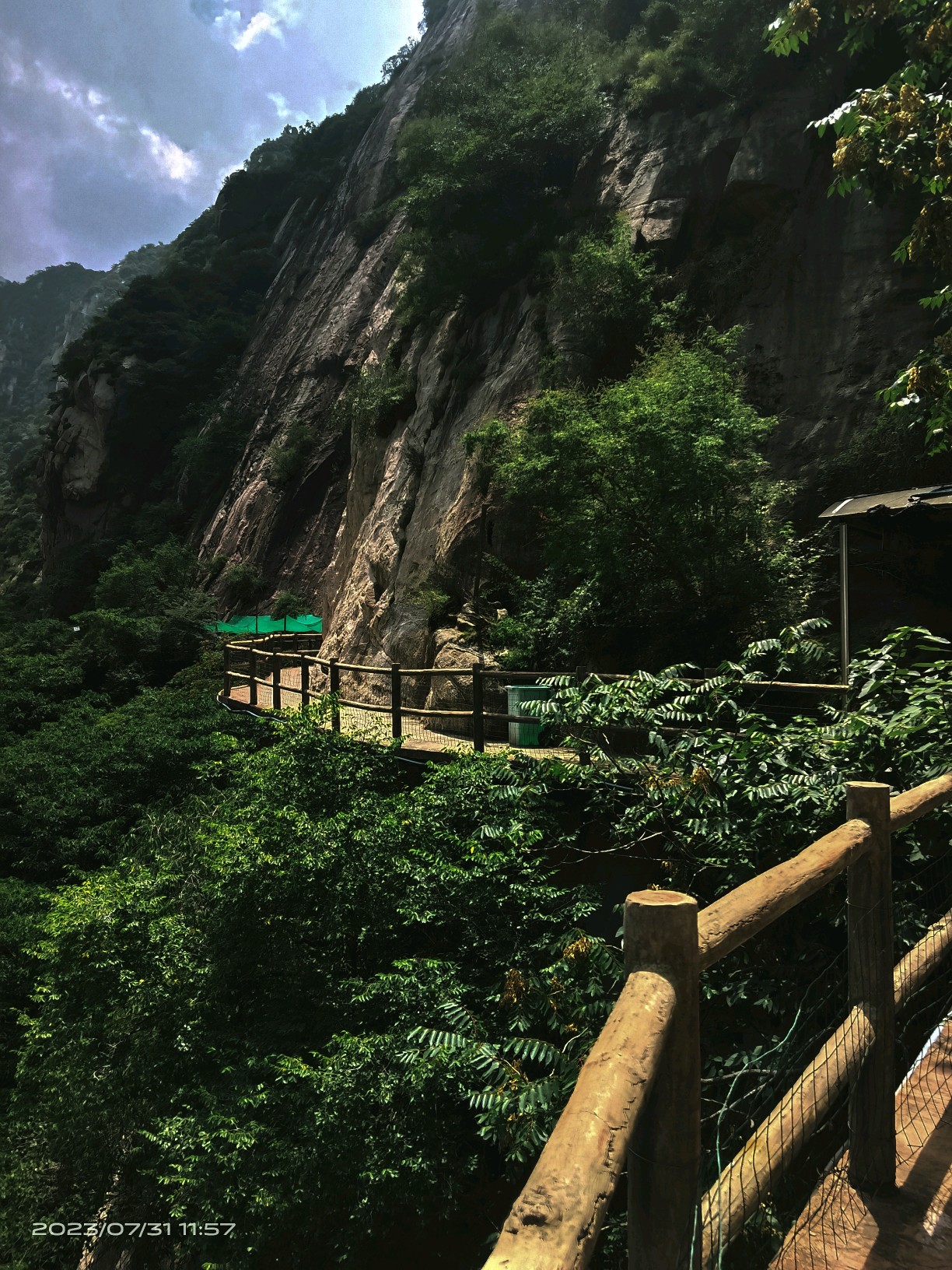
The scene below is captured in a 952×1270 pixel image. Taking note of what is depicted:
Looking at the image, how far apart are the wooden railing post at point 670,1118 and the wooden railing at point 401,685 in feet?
13.0

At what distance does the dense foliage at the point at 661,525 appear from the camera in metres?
10.2

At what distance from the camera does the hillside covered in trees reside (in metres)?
4.40

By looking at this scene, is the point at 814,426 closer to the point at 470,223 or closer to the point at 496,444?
the point at 496,444

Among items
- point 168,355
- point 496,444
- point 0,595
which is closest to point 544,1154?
point 496,444

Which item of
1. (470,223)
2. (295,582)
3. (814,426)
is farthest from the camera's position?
(295,582)

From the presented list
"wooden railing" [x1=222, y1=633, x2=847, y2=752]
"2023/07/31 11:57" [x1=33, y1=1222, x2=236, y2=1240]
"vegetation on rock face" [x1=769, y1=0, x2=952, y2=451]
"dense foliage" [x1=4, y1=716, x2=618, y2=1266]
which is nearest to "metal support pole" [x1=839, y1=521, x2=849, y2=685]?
"wooden railing" [x1=222, y1=633, x2=847, y2=752]

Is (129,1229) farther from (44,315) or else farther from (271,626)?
(44,315)

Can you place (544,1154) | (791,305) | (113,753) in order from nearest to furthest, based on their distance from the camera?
1. (544,1154)
2. (113,753)
3. (791,305)

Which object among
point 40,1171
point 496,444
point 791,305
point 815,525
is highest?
point 791,305

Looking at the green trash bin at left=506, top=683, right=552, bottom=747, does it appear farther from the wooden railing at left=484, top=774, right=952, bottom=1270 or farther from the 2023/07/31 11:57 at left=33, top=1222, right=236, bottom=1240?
the wooden railing at left=484, top=774, right=952, bottom=1270

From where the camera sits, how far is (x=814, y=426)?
14.5m

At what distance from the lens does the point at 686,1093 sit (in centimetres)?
140

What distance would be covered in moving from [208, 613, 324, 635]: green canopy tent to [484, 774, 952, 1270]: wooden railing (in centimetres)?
2092

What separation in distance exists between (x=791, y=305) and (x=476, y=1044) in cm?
1595
